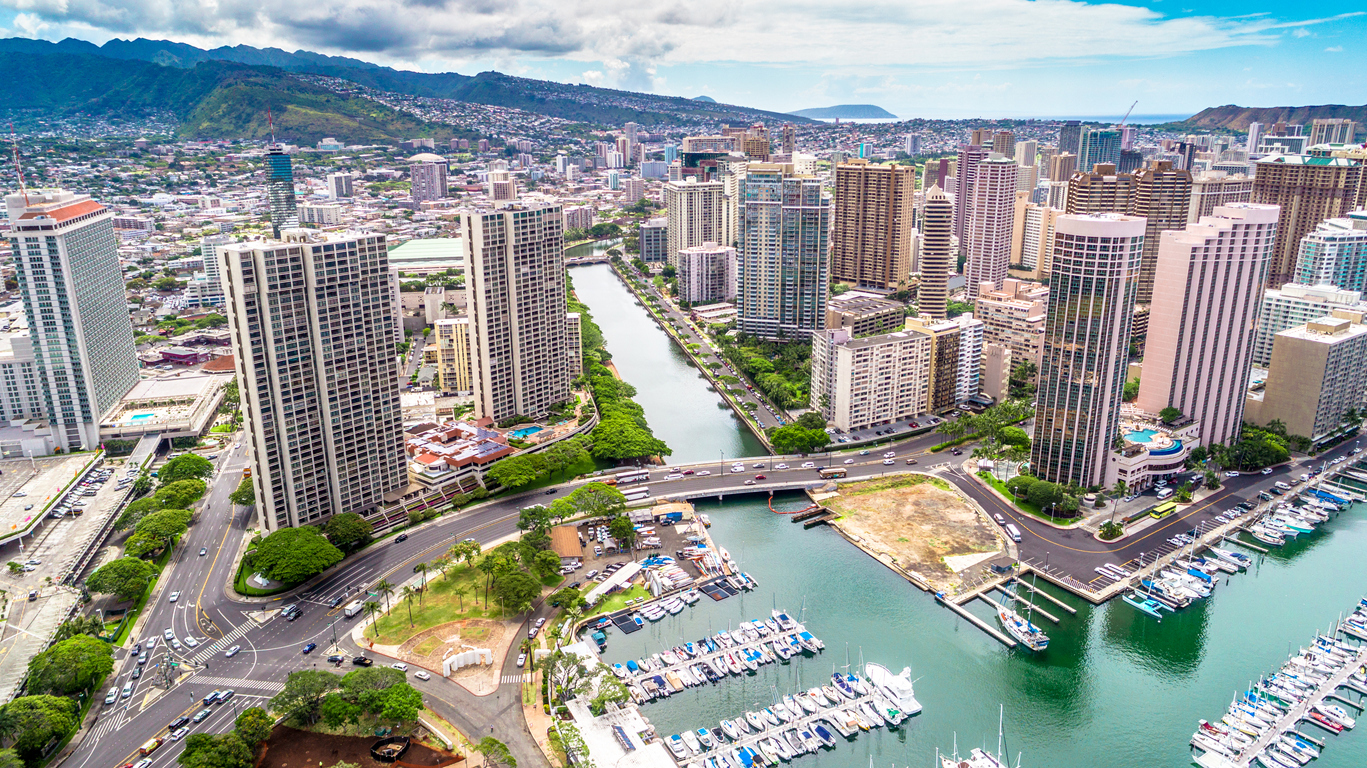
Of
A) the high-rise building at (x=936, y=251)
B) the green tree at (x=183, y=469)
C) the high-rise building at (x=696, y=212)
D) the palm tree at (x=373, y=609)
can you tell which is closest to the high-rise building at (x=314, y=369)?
the green tree at (x=183, y=469)

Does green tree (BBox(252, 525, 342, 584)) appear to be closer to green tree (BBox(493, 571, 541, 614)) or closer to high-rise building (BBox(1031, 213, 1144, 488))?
green tree (BBox(493, 571, 541, 614))

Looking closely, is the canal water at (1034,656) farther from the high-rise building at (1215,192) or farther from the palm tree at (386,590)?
the high-rise building at (1215,192)

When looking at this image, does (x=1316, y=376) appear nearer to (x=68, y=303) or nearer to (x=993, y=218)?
(x=993, y=218)

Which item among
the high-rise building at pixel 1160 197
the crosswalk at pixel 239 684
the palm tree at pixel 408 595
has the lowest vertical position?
the crosswalk at pixel 239 684

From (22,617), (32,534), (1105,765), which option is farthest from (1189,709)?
(32,534)

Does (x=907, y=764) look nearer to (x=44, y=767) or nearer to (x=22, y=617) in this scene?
(x=44, y=767)

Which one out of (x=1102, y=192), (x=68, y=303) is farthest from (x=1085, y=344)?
(x=68, y=303)
